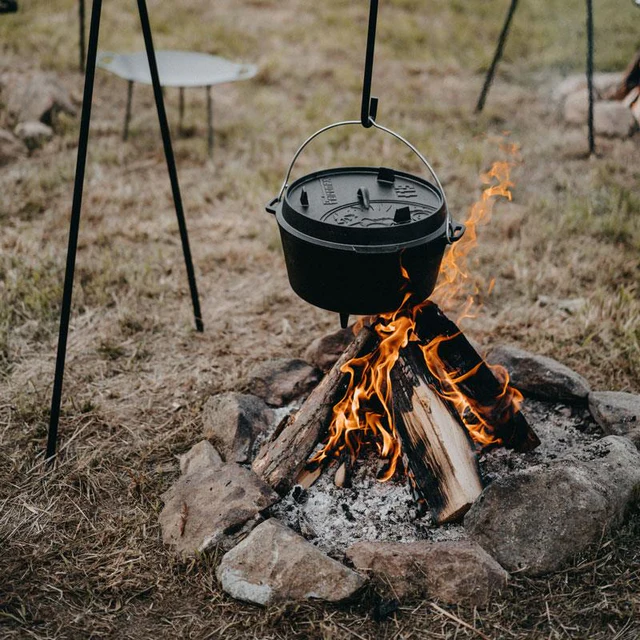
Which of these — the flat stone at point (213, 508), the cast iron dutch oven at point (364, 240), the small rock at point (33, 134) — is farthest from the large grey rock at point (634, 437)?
the small rock at point (33, 134)

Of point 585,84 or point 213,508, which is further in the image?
point 585,84

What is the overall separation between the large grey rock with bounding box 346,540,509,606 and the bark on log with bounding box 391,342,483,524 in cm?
19

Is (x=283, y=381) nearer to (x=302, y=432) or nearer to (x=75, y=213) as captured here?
(x=302, y=432)

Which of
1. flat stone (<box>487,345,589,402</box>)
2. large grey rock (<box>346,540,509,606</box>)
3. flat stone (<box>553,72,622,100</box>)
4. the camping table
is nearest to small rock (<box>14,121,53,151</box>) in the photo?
the camping table

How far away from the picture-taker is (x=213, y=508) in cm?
220

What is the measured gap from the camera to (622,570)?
207cm

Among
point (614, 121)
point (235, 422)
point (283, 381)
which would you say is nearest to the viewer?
point (235, 422)

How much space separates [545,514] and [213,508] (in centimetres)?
111

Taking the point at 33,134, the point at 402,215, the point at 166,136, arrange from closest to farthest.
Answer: the point at 402,215, the point at 166,136, the point at 33,134

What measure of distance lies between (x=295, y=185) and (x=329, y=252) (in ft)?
1.58

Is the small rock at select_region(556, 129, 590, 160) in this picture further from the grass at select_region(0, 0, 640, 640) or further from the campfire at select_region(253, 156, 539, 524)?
the campfire at select_region(253, 156, 539, 524)

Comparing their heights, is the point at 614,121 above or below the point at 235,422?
above

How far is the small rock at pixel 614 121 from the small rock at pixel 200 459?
16.0ft

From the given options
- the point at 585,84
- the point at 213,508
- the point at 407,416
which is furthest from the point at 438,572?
the point at 585,84
